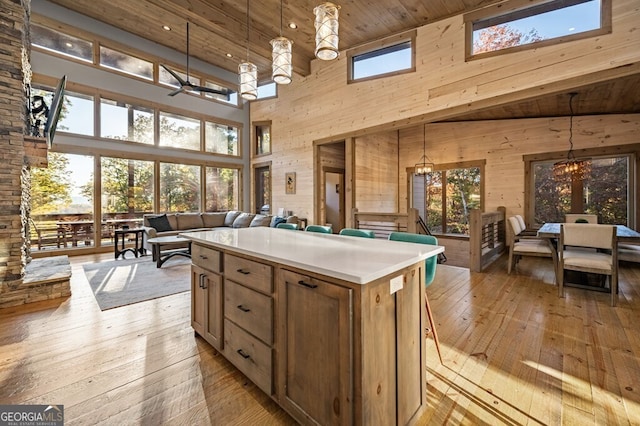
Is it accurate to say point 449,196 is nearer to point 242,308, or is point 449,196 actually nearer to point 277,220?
point 277,220

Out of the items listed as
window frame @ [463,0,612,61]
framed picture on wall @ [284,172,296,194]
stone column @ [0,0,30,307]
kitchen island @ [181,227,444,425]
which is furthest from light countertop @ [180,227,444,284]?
framed picture on wall @ [284,172,296,194]

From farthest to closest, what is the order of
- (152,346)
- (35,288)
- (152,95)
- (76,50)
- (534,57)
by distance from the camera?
A: (152,95)
(76,50)
(534,57)
(35,288)
(152,346)

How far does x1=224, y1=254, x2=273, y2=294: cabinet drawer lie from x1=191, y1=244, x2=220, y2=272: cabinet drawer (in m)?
0.14

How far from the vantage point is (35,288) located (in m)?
3.30

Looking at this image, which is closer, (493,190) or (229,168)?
(493,190)

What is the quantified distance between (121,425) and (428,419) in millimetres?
1656

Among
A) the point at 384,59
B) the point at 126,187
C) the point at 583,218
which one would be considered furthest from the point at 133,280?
the point at 583,218

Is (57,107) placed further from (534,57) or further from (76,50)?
(534,57)

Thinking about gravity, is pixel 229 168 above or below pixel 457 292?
above

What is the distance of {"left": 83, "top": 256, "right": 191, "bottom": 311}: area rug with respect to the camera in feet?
11.4

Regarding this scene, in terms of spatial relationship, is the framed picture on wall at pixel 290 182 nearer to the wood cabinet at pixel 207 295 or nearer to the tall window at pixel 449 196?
the tall window at pixel 449 196

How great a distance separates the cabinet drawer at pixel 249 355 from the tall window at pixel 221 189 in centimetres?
718

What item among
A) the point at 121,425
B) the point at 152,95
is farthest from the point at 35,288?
the point at 152,95

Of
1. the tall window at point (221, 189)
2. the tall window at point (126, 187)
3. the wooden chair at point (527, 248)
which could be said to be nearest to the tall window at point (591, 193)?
the wooden chair at point (527, 248)
